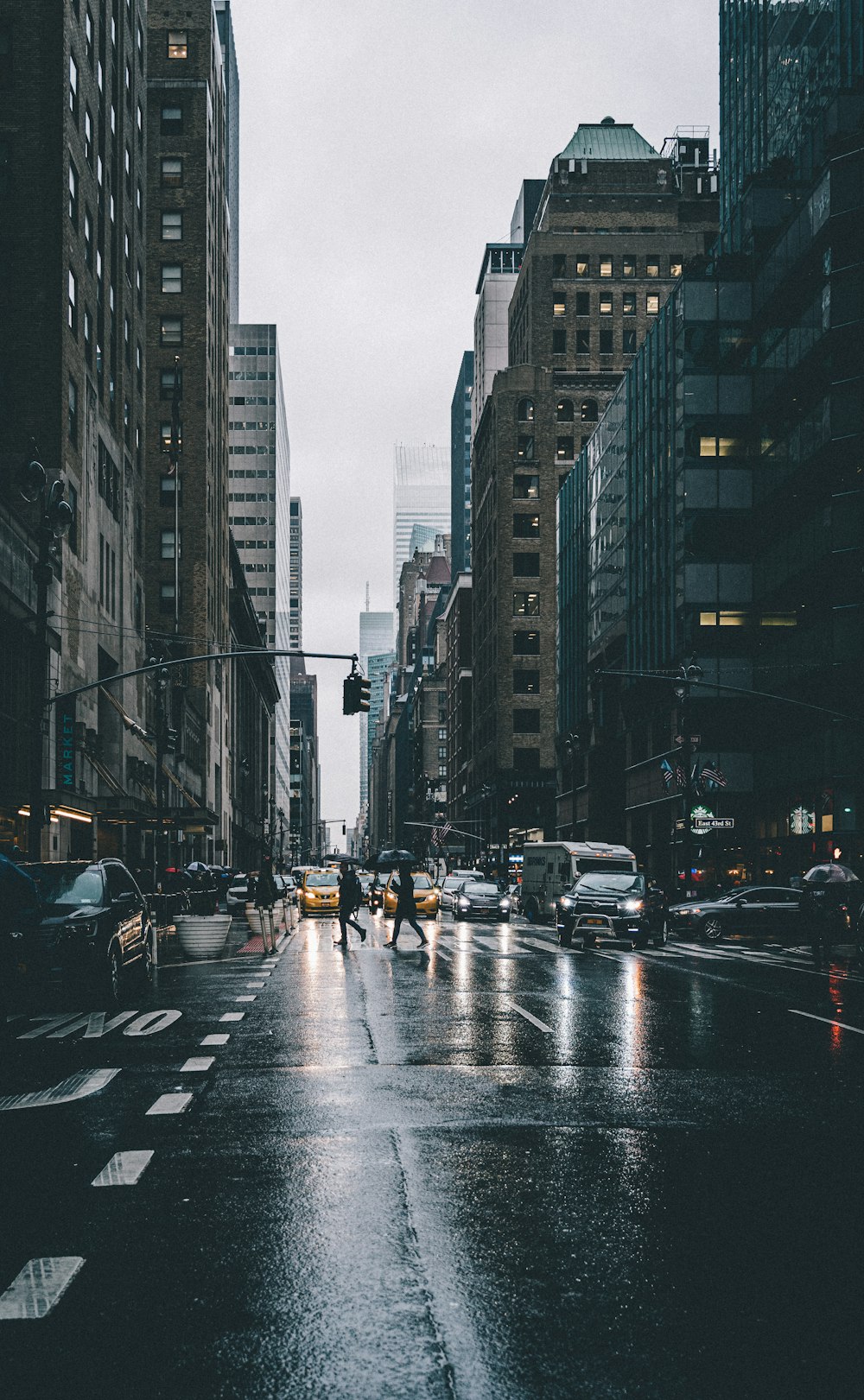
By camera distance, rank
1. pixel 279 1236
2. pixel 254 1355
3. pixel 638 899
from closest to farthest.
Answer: pixel 254 1355
pixel 279 1236
pixel 638 899

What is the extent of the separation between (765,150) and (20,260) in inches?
1643

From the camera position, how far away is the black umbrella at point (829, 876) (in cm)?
3192

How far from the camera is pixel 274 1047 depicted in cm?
1316

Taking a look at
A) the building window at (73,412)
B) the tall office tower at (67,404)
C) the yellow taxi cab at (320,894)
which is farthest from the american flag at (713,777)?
the building window at (73,412)

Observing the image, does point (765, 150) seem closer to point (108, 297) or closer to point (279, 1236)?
point (108, 297)

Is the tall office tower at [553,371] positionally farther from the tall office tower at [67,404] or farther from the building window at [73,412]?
the building window at [73,412]

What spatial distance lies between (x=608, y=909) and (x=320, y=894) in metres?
22.2

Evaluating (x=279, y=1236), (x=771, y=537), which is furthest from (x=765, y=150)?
(x=279, y=1236)

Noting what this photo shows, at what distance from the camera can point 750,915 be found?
1419 inches

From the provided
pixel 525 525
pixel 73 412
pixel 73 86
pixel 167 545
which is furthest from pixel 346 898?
pixel 525 525

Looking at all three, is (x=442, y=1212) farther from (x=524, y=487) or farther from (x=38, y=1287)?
(x=524, y=487)

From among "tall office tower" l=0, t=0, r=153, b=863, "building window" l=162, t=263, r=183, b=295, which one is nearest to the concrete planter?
"tall office tower" l=0, t=0, r=153, b=863

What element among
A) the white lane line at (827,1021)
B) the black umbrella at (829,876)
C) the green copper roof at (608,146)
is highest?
the green copper roof at (608,146)

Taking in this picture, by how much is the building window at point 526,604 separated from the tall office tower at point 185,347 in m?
32.1
